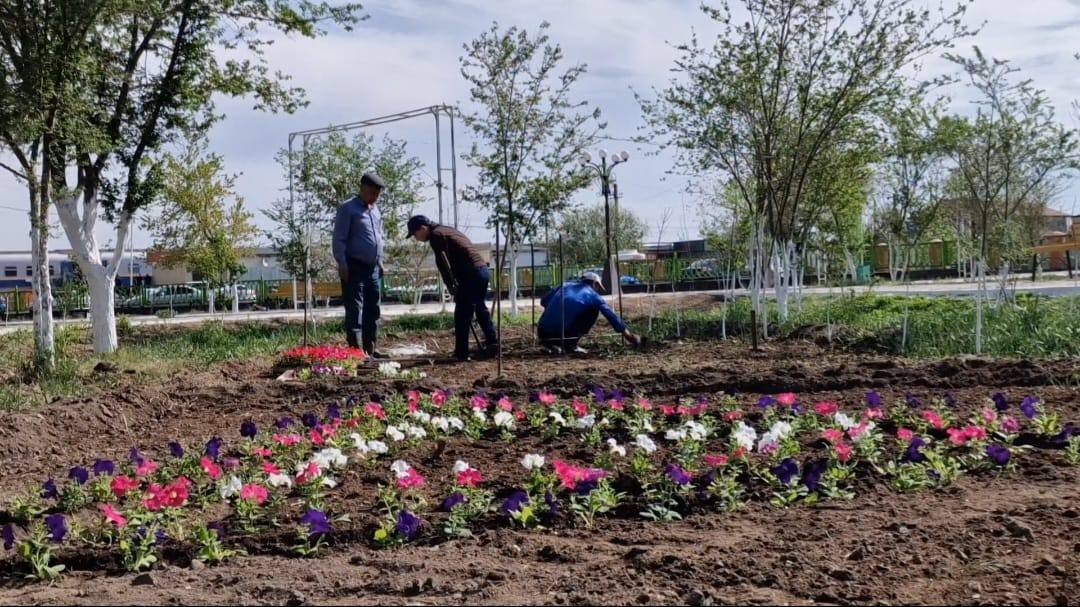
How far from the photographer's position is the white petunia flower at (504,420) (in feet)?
16.9

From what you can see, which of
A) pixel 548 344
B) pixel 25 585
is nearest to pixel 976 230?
pixel 548 344

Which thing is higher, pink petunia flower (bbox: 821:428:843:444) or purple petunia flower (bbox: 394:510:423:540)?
pink petunia flower (bbox: 821:428:843:444)

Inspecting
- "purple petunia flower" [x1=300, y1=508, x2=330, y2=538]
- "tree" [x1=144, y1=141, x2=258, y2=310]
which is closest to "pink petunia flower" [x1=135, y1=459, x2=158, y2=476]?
"purple petunia flower" [x1=300, y1=508, x2=330, y2=538]

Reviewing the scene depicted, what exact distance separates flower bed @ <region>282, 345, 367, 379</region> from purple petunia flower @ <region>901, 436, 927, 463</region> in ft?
16.0

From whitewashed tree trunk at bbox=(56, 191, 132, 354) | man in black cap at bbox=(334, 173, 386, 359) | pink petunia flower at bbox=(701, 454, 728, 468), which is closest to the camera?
pink petunia flower at bbox=(701, 454, 728, 468)

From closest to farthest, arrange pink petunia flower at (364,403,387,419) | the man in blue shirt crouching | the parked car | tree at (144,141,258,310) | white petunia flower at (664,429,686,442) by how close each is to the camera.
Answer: white petunia flower at (664,429,686,442)
pink petunia flower at (364,403,387,419)
the man in blue shirt crouching
tree at (144,141,258,310)
the parked car

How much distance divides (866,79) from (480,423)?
25.5 feet

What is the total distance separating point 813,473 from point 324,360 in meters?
5.18

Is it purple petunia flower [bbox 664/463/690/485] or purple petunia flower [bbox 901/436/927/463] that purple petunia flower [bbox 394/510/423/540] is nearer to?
purple petunia flower [bbox 664/463/690/485]

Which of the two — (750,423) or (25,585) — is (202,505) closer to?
(25,585)

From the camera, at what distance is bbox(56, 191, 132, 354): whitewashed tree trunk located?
35.4 feet

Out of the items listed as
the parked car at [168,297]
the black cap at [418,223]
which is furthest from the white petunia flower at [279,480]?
the parked car at [168,297]

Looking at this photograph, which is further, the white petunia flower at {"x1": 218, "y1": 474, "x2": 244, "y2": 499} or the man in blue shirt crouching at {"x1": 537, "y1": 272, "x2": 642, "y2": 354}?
the man in blue shirt crouching at {"x1": 537, "y1": 272, "x2": 642, "y2": 354}

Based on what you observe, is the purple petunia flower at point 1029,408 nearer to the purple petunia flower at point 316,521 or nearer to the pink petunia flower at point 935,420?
the pink petunia flower at point 935,420
